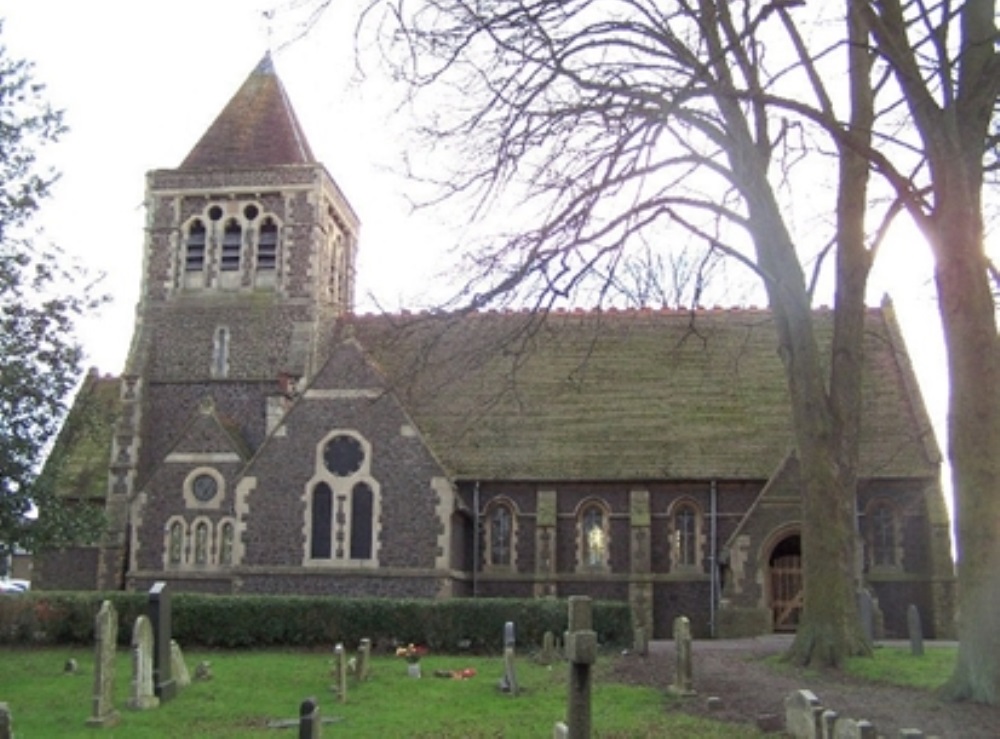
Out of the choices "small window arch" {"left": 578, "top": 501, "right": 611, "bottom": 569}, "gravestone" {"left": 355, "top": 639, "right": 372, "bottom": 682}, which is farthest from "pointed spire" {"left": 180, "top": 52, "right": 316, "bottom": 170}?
"gravestone" {"left": 355, "top": 639, "right": 372, "bottom": 682}

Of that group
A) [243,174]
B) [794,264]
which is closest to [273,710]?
[794,264]

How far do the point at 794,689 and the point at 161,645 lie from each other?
826cm

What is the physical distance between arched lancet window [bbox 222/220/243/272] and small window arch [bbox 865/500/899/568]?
60.9 ft

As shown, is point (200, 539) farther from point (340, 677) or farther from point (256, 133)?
point (340, 677)

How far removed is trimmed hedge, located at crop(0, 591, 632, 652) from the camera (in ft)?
74.1

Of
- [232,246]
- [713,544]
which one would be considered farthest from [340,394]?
[713,544]

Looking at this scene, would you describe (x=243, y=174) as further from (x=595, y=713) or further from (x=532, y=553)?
(x=595, y=713)

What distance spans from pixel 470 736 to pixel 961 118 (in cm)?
907

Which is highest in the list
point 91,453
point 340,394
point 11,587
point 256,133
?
point 256,133

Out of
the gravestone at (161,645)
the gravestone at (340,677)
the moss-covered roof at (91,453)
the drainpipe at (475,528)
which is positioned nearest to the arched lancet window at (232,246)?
the moss-covered roof at (91,453)

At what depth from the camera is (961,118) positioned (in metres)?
13.5

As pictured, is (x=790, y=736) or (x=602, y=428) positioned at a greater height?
(x=602, y=428)

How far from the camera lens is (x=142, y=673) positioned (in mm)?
14445

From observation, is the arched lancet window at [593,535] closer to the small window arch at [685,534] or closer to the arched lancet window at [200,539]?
the small window arch at [685,534]
